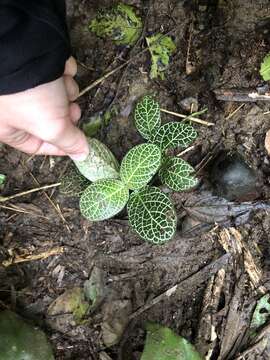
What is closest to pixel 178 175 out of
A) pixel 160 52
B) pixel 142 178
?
pixel 142 178

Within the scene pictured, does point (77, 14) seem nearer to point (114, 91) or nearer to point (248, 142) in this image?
point (114, 91)

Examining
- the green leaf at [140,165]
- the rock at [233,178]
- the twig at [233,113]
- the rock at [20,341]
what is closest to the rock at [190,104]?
the twig at [233,113]

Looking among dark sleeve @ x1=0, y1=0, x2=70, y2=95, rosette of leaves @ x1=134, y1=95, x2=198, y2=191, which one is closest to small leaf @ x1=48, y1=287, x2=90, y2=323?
rosette of leaves @ x1=134, y1=95, x2=198, y2=191

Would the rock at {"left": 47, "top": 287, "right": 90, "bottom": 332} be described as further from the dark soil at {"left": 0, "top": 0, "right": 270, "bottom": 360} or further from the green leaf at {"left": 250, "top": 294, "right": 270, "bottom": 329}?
the green leaf at {"left": 250, "top": 294, "right": 270, "bottom": 329}

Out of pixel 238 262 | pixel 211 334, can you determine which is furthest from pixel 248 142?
pixel 211 334

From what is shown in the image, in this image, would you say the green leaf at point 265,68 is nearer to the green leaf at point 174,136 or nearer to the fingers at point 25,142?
the green leaf at point 174,136
